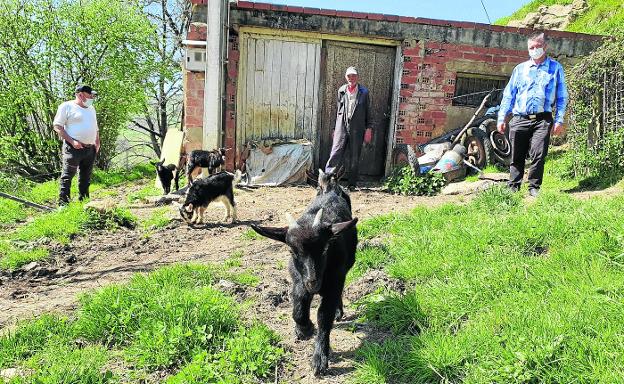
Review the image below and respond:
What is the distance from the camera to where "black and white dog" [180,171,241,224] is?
698 centimetres

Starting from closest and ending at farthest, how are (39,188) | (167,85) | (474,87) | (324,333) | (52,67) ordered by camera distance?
(324,333) → (474,87) → (39,188) → (52,67) → (167,85)

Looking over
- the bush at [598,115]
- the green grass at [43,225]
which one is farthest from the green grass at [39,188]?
the bush at [598,115]

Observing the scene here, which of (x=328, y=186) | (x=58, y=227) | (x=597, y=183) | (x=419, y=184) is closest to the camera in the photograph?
(x=328, y=186)

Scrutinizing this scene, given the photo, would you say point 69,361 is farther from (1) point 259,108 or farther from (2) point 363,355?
(1) point 259,108

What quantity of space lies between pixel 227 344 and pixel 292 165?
688 centimetres

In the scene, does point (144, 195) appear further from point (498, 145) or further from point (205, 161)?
point (498, 145)

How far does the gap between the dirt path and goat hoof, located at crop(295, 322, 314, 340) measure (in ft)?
0.16

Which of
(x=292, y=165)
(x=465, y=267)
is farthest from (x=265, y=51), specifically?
(x=465, y=267)

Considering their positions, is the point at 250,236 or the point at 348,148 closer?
the point at 250,236

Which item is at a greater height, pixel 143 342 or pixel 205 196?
pixel 205 196

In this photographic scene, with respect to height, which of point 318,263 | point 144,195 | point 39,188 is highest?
point 318,263

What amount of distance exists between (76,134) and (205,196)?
2.52m

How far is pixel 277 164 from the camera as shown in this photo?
9922 millimetres

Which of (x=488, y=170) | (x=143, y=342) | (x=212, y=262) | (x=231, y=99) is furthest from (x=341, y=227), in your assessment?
(x=231, y=99)
